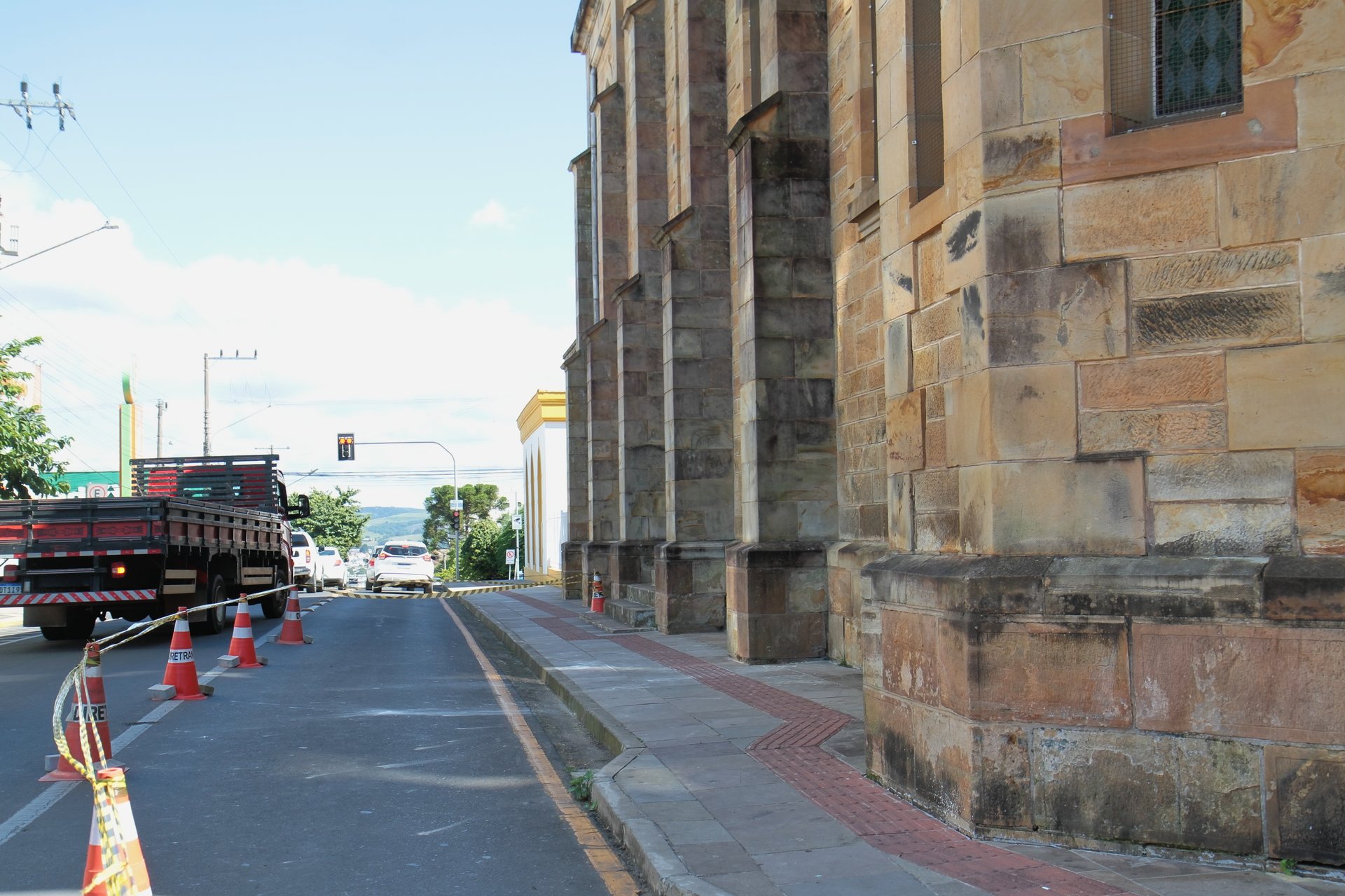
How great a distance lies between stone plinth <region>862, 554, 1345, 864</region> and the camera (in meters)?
4.98

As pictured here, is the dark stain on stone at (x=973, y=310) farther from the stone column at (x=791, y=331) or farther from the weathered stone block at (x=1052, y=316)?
the stone column at (x=791, y=331)

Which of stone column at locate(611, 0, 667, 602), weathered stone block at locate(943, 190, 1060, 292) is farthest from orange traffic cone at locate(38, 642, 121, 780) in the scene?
stone column at locate(611, 0, 667, 602)

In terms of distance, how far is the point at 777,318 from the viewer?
1236 centimetres

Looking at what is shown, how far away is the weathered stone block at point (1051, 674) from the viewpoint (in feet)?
17.5

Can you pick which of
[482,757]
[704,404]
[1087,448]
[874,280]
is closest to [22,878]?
[482,757]

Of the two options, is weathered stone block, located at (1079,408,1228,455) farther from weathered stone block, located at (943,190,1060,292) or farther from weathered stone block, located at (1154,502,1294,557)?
weathered stone block, located at (943,190,1060,292)

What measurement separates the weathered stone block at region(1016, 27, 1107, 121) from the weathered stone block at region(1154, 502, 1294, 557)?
78.3 inches

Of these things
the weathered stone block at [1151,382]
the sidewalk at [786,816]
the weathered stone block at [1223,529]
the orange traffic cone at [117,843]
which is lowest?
the sidewalk at [786,816]

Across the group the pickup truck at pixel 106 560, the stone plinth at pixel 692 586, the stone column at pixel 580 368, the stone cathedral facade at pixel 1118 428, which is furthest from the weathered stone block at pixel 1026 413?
the stone column at pixel 580 368

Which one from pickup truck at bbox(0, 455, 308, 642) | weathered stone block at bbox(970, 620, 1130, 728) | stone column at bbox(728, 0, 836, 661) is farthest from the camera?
pickup truck at bbox(0, 455, 308, 642)

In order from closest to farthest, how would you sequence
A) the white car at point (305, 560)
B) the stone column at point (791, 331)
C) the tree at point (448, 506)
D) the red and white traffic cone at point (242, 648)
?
1. the stone column at point (791, 331)
2. the red and white traffic cone at point (242, 648)
3. the white car at point (305, 560)
4. the tree at point (448, 506)

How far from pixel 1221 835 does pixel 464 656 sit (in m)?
11.4

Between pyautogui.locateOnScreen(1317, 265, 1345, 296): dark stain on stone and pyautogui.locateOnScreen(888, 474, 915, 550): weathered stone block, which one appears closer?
pyautogui.locateOnScreen(1317, 265, 1345, 296): dark stain on stone

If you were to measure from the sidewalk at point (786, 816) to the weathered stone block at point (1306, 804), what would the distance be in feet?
0.54
